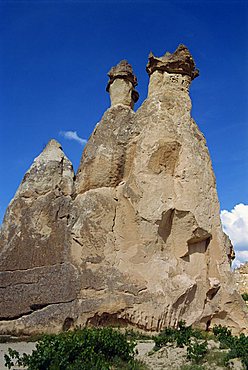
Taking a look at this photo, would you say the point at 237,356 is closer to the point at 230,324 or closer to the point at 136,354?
the point at 136,354

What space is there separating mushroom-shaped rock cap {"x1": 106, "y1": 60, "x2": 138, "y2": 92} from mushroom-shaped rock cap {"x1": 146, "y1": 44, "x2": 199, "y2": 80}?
0.83 meters

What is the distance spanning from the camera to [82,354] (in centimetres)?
668

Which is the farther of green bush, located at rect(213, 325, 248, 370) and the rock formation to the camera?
the rock formation

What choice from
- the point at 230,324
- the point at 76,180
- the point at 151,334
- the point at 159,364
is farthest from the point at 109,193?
the point at 159,364

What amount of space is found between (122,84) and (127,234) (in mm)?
4669

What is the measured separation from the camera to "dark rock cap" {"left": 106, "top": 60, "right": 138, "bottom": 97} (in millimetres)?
13367

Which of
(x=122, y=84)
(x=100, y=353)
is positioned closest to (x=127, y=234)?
(x=100, y=353)

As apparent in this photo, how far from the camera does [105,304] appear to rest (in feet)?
34.1

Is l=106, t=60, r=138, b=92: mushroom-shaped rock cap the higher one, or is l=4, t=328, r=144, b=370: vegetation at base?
l=106, t=60, r=138, b=92: mushroom-shaped rock cap

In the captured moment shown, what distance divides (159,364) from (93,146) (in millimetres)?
6572

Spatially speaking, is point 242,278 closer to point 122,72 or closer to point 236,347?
point 122,72

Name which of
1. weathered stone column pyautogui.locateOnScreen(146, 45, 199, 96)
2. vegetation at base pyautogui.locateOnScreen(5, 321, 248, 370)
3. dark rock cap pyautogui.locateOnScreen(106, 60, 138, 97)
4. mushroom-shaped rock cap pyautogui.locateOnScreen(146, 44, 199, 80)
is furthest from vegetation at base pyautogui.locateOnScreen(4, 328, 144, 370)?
dark rock cap pyautogui.locateOnScreen(106, 60, 138, 97)

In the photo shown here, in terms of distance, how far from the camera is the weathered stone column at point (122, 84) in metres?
13.2

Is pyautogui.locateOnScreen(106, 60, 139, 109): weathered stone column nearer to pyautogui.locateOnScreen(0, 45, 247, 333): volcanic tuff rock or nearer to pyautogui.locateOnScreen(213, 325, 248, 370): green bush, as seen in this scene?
pyautogui.locateOnScreen(0, 45, 247, 333): volcanic tuff rock
